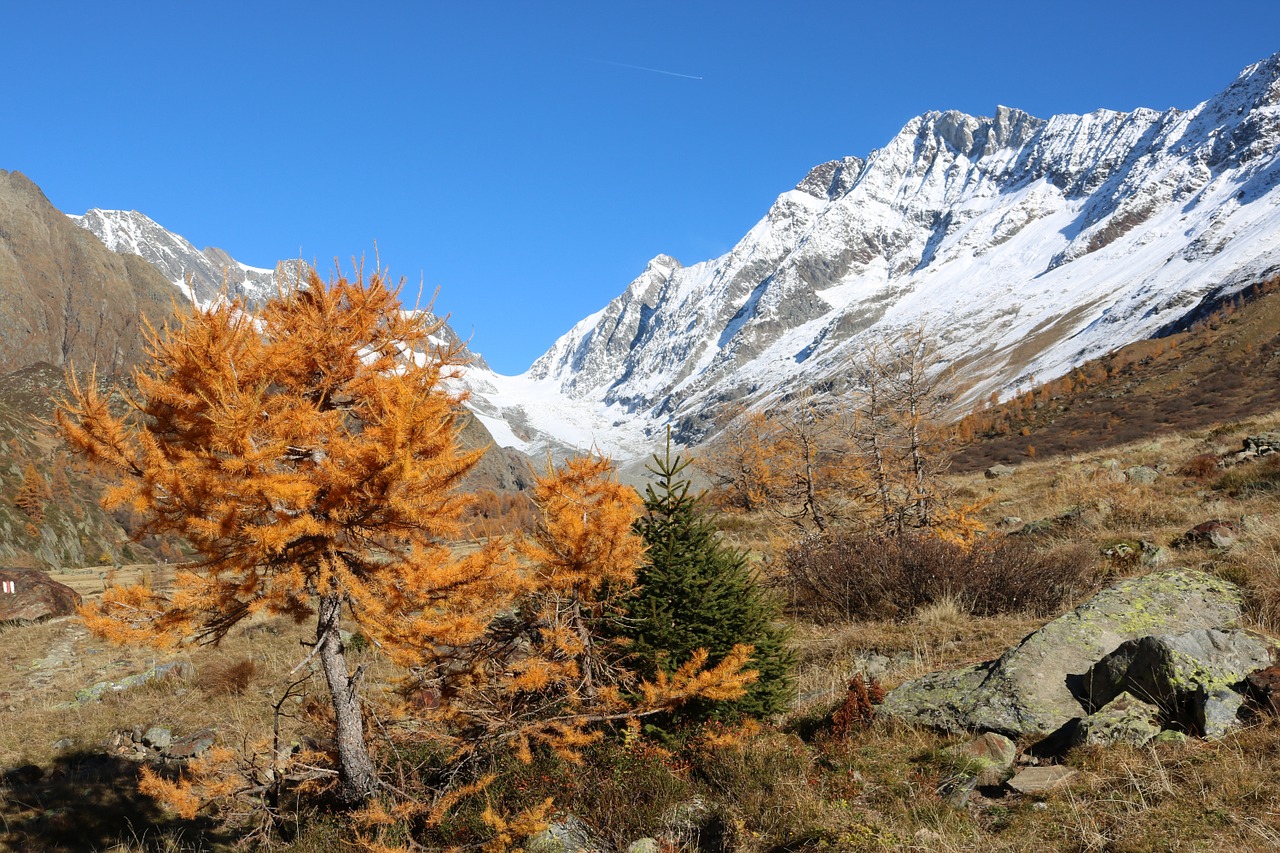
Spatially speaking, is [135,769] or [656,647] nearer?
[656,647]

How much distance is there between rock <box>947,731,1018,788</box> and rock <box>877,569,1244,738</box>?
0.32 m

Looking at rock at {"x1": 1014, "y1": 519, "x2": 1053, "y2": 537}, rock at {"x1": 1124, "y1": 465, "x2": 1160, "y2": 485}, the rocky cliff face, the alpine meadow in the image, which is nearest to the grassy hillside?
rock at {"x1": 1124, "y1": 465, "x2": 1160, "y2": 485}

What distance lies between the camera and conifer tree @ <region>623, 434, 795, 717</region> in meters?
7.20

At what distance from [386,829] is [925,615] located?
7.31m

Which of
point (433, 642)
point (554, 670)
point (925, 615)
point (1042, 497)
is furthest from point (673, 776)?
point (1042, 497)

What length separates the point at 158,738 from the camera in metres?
11.2

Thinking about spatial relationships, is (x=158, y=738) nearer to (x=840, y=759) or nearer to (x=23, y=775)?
(x=23, y=775)

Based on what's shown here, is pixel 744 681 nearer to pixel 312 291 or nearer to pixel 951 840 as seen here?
pixel 951 840

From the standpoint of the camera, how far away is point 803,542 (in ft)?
43.8

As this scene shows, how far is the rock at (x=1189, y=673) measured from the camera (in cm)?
510

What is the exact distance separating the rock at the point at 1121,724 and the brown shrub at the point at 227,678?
13585mm

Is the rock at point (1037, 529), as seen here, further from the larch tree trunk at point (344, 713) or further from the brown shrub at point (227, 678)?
the brown shrub at point (227, 678)

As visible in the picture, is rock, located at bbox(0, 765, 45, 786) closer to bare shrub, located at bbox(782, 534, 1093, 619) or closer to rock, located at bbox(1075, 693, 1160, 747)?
bare shrub, located at bbox(782, 534, 1093, 619)

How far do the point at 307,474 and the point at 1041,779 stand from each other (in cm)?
632
